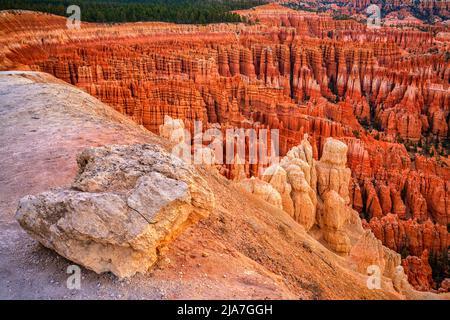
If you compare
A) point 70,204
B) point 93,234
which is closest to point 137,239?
point 93,234

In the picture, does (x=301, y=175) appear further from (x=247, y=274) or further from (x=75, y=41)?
(x=75, y=41)

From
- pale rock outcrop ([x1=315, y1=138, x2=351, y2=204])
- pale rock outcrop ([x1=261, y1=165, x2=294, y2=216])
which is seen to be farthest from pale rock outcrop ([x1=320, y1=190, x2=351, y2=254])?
pale rock outcrop ([x1=315, y1=138, x2=351, y2=204])

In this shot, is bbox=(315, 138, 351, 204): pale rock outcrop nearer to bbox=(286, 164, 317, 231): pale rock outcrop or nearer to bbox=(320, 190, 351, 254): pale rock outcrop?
bbox=(320, 190, 351, 254): pale rock outcrop

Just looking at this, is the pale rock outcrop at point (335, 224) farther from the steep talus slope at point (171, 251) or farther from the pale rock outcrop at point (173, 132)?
the pale rock outcrop at point (173, 132)

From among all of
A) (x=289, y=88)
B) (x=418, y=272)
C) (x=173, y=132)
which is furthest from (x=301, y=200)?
(x=289, y=88)

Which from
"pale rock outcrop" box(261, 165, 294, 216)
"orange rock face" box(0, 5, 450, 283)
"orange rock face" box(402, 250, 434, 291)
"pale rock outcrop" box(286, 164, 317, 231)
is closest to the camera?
"pale rock outcrop" box(261, 165, 294, 216)

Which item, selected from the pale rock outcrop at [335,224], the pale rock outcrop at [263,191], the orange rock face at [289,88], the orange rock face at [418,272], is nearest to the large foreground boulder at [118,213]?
the pale rock outcrop at [263,191]
